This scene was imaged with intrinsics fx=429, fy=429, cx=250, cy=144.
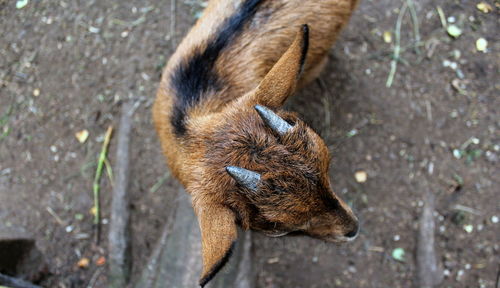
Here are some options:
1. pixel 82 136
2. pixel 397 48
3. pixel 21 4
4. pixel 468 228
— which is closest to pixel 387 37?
pixel 397 48

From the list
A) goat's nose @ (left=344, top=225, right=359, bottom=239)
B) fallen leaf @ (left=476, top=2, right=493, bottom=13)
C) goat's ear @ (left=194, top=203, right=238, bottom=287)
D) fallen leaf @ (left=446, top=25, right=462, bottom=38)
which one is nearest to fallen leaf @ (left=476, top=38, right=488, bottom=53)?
fallen leaf @ (left=446, top=25, right=462, bottom=38)

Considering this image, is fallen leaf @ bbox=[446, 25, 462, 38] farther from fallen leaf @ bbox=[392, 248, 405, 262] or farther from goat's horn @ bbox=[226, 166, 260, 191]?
goat's horn @ bbox=[226, 166, 260, 191]

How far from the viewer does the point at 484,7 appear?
451 cm

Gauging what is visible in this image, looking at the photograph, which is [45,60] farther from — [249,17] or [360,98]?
[360,98]

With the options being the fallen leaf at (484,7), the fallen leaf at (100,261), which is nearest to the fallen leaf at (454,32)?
the fallen leaf at (484,7)

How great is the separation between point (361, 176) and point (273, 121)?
2.16m

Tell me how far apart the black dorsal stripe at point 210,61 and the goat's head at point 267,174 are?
0.53 metres

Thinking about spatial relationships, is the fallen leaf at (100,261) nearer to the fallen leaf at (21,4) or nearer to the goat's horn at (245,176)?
the goat's horn at (245,176)

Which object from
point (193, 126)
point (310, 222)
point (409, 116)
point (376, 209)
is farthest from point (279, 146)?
point (409, 116)

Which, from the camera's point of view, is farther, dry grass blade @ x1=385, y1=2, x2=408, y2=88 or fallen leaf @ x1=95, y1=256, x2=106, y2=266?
dry grass blade @ x1=385, y1=2, x2=408, y2=88

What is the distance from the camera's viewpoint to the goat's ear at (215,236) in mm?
2088

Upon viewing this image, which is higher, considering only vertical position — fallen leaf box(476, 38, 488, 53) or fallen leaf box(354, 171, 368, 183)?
fallen leaf box(476, 38, 488, 53)

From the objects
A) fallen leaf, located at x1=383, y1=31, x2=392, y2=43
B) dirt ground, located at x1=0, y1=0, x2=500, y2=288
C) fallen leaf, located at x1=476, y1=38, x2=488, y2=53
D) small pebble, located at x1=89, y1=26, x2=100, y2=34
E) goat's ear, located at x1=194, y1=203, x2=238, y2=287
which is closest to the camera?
goat's ear, located at x1=194, y1=203, x2=238, y2=287

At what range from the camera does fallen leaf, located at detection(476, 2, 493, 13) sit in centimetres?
450
